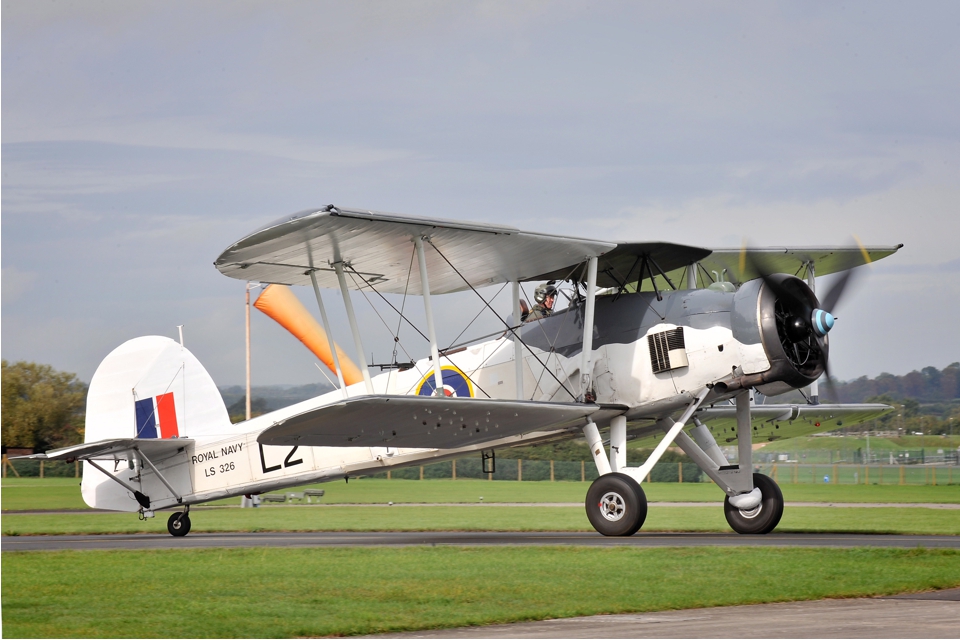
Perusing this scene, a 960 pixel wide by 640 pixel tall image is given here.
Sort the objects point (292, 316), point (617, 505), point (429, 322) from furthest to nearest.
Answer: point (292, 316)
point (429, 322)
point (617, 505)

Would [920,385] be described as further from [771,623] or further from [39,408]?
[771,623]

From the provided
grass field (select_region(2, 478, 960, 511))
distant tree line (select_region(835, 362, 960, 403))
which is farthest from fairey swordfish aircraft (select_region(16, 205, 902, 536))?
distant tree line (select_region(835, 362, 960, 403))

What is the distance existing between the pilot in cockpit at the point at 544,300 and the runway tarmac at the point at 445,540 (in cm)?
363

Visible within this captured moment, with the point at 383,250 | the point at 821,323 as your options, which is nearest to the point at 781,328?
the point at 821,323

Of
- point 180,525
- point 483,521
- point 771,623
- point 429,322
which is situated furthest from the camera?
point 483,521

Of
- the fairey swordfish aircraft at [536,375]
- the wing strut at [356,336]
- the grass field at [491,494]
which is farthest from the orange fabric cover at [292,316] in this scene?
the wing strut at [356,336]

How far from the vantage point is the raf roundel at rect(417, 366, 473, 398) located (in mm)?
16734

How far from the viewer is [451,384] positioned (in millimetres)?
16812

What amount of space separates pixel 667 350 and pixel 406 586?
677 centimetres

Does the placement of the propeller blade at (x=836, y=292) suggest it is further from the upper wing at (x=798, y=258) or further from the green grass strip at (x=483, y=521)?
the green grass strip at (x=483, y=521)

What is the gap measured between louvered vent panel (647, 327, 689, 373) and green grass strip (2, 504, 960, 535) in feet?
13.0

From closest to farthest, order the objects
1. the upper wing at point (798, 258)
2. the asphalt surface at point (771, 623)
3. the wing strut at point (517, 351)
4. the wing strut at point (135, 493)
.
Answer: the asphalt surface at point (771, 623), the wing strut at point (517, 351), the upper wing at point (798, 258), the wing strut at point (135, 493)

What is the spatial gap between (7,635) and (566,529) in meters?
12.1

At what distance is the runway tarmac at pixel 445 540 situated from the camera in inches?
520
